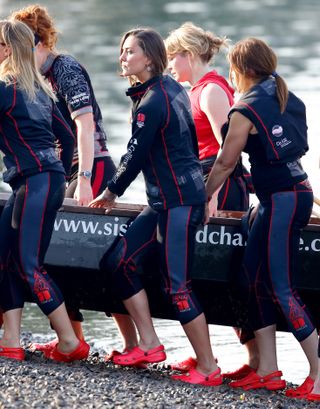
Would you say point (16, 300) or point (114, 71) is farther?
point (114, 71)

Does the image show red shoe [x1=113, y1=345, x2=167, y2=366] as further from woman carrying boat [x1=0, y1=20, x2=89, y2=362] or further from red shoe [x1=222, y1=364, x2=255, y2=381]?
red shoe [x1=222, y1=364, x2=255, y2=381]

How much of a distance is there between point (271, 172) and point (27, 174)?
4.52 ft

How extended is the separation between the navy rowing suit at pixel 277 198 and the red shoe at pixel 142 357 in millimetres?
751

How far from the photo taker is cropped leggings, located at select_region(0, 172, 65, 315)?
7434 millimetres

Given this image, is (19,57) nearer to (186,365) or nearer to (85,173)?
(85,173)

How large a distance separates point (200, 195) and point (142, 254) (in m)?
0.50

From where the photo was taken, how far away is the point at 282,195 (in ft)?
23.9

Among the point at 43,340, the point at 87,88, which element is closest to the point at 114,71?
the point at 43,340

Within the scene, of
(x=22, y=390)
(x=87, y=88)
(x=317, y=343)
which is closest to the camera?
(x=22, y=390)

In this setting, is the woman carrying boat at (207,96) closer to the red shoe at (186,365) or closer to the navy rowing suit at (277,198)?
the red shoe at (186,365)

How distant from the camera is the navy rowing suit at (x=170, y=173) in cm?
728

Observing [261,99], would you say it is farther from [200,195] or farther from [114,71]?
[114,71]

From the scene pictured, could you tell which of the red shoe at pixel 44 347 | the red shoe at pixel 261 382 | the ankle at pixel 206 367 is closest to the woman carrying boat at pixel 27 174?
the red shoe at pixel 44 347

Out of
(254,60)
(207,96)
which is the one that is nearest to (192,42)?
(207,96)
